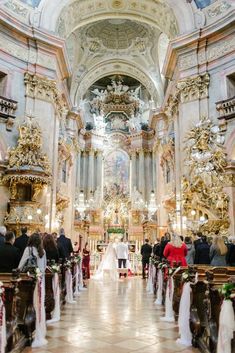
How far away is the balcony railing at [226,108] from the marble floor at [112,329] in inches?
285

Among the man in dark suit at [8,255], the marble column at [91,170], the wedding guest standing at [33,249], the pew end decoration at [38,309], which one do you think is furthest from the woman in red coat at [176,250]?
the marble column at [91,170]

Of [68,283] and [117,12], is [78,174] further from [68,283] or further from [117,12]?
[68,283]

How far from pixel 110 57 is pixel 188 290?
20.6 metres

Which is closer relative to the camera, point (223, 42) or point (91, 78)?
point (223, 42)

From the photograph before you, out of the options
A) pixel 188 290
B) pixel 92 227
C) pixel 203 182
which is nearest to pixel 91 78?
pixel 92 227

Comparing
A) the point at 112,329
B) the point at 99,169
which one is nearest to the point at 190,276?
the point at 112,329

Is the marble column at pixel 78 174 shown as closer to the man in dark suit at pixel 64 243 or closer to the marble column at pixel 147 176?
the marble column at pixel 147 176

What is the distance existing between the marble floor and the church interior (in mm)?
32

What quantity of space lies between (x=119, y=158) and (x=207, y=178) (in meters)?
15.4

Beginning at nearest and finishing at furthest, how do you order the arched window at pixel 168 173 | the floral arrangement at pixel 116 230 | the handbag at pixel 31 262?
1. the handbag at pixel 31 262
2. the arched window at pixel 168 173
3. the floral arrangement at pixel 116 230

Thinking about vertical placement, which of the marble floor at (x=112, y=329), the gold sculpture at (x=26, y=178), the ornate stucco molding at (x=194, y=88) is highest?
the ornate stucco molding at (x=194, y=88)

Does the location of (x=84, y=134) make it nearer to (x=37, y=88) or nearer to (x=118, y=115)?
(x=118, y=115)

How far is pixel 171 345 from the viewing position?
4730 mm

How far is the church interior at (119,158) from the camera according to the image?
4.93 metres
